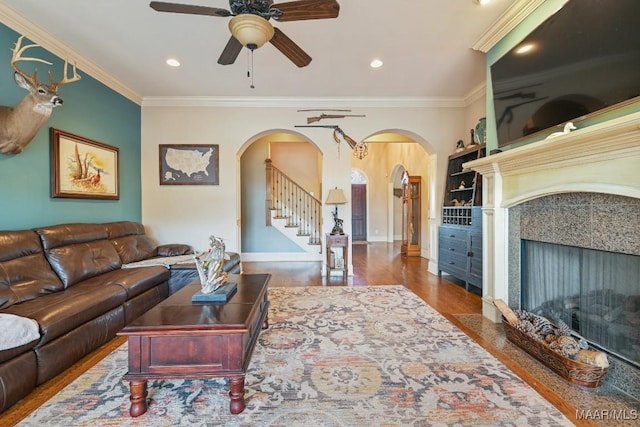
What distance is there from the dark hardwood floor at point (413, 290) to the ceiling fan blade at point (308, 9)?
2794 mm

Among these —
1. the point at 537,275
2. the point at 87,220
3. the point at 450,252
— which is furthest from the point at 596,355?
the point at 87,220

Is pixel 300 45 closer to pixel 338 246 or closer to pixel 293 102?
pixel 293 102

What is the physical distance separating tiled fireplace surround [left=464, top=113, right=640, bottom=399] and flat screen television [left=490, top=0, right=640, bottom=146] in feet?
0.69

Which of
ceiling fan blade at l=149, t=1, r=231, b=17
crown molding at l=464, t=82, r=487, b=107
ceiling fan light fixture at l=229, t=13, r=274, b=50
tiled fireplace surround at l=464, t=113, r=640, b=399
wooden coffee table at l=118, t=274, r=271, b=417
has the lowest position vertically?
wooden coffee table at l=118, t=274, r=271, b=417

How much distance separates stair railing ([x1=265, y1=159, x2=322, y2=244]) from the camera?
646cm

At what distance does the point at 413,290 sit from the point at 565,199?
2208 mm

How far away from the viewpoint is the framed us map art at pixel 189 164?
15.4ft

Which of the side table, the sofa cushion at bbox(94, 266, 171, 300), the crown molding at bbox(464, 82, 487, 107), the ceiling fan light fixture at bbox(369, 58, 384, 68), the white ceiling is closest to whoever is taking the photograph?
the white ceiling

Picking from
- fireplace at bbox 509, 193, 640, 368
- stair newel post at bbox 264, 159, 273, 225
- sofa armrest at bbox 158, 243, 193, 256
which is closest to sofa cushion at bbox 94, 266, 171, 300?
sofa armrest at bbox 158, 243, 193, 256

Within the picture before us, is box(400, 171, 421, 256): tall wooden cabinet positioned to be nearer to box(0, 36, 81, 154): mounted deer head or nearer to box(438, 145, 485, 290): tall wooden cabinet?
box(438, 145, 485, 290): tall wooden cabinet

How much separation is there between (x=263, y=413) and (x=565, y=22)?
127 inches

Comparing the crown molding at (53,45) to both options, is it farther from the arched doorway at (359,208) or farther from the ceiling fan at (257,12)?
the arched doorway at (359,208)

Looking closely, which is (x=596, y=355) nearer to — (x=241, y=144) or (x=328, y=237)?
(x=328, y=237)

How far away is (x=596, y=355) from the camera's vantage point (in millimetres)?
1792
